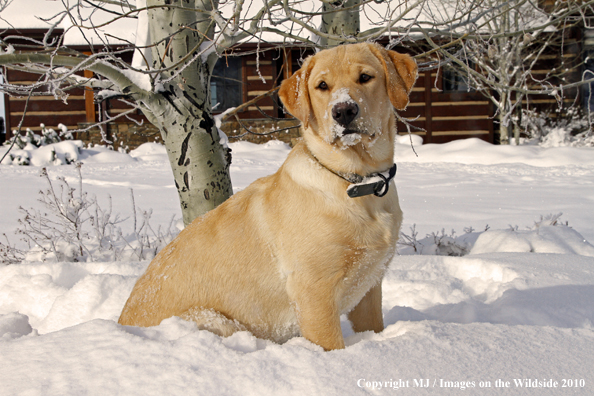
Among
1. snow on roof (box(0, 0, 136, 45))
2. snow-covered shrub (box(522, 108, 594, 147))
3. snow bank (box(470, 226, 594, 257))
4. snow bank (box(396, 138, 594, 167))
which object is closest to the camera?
snow bank (box(470, 226, 594, 257))

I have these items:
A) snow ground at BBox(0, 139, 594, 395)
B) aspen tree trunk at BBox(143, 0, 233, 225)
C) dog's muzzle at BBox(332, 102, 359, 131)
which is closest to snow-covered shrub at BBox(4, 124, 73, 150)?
snow ground at BBox(0, 139, 594, 395)

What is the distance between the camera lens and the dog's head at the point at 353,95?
7.32 ft

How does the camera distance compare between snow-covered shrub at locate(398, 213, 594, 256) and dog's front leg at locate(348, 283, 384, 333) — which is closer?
dog's front leg at locate(348, 283, 384, 333)

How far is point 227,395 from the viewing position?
1569mm

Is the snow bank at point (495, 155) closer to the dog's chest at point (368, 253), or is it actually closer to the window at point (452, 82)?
the window at point (452, 82)

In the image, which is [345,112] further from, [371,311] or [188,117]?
[188,117]

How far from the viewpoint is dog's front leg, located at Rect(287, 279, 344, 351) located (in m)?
2.09

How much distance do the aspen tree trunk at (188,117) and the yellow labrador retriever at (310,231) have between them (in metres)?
1.59

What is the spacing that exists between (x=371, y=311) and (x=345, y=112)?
114cm

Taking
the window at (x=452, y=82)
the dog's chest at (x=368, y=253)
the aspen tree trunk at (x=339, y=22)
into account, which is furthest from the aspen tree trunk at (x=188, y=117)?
the window at (x=452, y=82)

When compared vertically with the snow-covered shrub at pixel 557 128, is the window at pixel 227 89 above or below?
above

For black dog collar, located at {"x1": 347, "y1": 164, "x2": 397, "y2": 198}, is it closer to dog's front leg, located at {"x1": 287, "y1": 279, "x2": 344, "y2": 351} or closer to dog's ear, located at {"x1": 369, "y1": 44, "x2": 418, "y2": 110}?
dog's ear, located at {"x1": 369, "y1": 44, "x2": 418, "y2": 110}

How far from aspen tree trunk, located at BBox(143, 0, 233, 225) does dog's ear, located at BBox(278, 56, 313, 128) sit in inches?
65.7

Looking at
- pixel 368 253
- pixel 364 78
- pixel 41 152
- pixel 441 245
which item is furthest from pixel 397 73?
pixel 41 152
